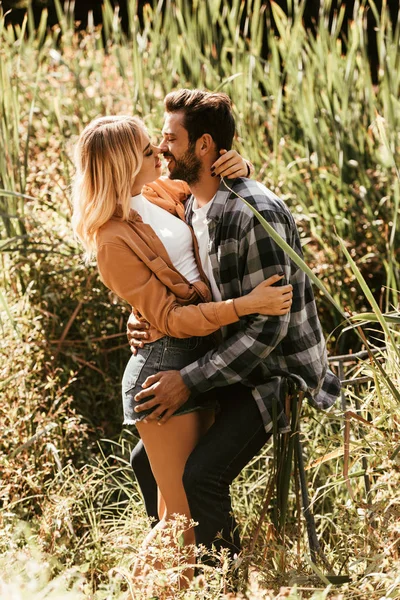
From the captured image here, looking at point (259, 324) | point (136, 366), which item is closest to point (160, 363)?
point (136, 366)

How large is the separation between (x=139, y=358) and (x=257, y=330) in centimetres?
37

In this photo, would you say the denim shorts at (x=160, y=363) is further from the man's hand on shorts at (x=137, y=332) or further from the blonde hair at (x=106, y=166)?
the blonde hair at (x=106, y=166)

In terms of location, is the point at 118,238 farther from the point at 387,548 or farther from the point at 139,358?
the point at 387,548

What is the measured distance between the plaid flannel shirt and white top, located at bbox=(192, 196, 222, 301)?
5 cm

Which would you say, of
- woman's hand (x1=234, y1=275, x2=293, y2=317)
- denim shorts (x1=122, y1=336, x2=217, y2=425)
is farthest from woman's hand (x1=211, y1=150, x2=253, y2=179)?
denim shorts (x1=122, y1=336, x2=217, y2=425)

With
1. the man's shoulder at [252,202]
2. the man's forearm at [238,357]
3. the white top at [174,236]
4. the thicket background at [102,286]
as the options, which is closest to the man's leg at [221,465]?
the man's forearm at [238,357]

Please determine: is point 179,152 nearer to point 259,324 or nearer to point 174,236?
point 174,236

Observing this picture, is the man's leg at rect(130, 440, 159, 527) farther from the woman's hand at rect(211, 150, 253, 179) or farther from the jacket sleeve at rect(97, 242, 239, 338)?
the woman's hand at rect(211, 150, 253, 179)

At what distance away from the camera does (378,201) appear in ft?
12.6

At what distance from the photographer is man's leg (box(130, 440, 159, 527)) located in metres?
2.53

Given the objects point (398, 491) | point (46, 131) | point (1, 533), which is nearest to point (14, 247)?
point (46, 131)

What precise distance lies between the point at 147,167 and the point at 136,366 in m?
0.58

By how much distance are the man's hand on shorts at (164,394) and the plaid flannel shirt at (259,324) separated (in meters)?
0.03

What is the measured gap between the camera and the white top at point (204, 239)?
2.36 meters
